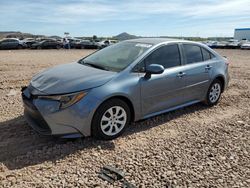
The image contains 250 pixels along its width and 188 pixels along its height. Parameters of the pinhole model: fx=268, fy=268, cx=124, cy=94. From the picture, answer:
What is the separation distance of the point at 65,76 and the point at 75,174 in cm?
159

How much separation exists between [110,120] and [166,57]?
1.71 m

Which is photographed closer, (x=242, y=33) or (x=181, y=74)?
(x=181, y=74)

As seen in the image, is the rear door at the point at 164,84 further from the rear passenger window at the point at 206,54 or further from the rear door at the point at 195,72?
the rear passenger window at the point at 206,54

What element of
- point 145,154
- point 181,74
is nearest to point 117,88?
point 145,154

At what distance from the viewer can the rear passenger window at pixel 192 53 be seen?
5.42 meters

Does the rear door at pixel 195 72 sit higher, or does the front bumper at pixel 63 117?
the rear door at pixel 195 72

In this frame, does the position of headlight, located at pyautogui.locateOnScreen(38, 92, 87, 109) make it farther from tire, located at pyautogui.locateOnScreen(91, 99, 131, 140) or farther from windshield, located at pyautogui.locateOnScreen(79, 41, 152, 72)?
windshield, located at pyautogui.locateOnScreen(79, 41, 152, 72)

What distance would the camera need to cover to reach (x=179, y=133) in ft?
15.3

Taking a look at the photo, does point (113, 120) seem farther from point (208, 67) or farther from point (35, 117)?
point (208, 67)

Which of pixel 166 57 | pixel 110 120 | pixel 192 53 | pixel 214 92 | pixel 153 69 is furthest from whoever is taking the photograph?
pixel 214 92

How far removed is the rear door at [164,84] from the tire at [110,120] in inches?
16.7

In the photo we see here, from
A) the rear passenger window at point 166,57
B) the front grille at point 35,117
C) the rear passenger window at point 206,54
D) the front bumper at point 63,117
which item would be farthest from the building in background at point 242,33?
the front grille at point 35,117

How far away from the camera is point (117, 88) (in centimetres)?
409

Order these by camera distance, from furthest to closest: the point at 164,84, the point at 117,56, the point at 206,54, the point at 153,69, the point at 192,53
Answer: the point at 206,54 < the point at 192,53 < the point at 117,56 < the point at 164,84 < the point at 153,69
